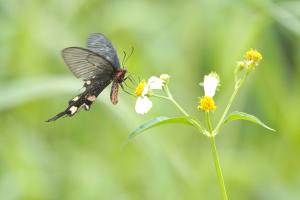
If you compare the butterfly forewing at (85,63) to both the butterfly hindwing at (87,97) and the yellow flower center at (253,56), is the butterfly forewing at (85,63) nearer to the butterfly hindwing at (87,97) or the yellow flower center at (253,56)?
the butterfly hindwing at (87,97)

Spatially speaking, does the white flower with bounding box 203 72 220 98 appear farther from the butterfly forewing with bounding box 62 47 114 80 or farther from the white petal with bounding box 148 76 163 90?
the butterfly forewing with bounding box 62 47 114 80

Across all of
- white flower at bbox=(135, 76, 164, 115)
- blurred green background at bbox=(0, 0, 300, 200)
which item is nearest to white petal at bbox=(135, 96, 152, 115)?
white flower at bbox=(135, 76, 164, 115)

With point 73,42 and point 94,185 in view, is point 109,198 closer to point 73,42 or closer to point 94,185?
point 94,185

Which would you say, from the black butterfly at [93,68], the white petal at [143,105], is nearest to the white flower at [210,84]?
the white petal at [143,105]

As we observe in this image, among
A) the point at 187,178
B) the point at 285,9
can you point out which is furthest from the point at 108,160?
the point at 285,9

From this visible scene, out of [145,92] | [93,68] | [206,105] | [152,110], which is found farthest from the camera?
[152,110]

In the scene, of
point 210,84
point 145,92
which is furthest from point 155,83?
point 210,84

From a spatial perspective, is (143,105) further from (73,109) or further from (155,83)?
(73,109)
